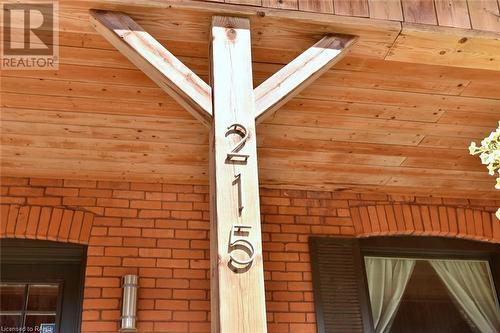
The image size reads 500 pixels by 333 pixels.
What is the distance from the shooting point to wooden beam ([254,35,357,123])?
2.19 metres

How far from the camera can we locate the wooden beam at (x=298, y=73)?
7.20 ft

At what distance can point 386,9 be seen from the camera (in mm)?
2438

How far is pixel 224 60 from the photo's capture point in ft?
7.22

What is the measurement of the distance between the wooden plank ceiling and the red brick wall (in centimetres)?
11

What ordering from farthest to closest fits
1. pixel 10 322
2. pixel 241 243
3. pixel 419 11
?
pixel 10 322 → pixel 419 11 → pixel 241 243

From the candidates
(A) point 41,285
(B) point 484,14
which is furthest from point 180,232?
(B) point 484,14

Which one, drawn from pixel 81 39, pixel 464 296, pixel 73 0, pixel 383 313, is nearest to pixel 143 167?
pixel 81 39

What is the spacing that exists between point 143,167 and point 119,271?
66 cm

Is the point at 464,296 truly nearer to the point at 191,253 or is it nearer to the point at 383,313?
the point at 383,313

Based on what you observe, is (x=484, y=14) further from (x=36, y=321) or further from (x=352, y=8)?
(x=36, y=321)

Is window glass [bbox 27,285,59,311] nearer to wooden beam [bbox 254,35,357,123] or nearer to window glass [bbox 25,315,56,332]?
window glass [bbox 25,315,56,332]

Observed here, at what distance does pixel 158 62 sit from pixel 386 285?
8.14 feet

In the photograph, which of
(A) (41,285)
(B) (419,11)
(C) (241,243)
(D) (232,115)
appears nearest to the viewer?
(C) (241,243)

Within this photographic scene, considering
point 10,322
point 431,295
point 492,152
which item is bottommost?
point 10,322
